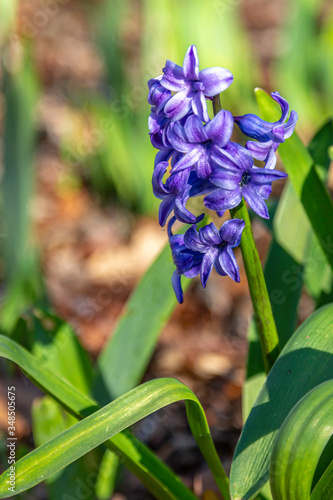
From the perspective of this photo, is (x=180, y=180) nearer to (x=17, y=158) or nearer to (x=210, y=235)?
(x=210, y=235)

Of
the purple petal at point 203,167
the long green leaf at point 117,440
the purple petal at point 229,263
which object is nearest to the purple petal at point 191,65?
the purple petal at point 203,167

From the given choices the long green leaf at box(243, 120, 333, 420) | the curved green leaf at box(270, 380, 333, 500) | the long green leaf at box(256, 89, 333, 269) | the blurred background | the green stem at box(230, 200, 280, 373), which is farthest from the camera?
the blurred background

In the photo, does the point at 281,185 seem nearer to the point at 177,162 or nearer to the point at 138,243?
the point at 138,243

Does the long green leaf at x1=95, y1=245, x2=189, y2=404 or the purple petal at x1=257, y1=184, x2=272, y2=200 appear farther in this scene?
the long green leaf at x1=95, y1=245, x2=189, y2=404

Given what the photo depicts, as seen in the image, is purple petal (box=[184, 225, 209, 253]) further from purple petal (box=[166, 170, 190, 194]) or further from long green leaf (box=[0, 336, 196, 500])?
long green leaf (box=[0, 336, 196, 500])

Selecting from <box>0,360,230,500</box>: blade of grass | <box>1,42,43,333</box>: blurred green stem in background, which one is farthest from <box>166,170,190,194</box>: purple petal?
<box>1,42,43,333</box>: blurred green stem in background

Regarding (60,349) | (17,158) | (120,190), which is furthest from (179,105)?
(120,190)

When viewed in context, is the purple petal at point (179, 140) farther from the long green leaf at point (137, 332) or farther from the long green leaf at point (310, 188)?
the long green leaf at point (137, 332)
